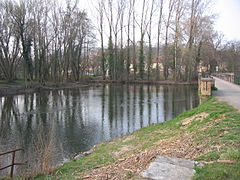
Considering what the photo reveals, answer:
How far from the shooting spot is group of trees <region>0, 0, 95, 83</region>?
3431 cm

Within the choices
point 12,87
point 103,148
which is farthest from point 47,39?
point 103,148

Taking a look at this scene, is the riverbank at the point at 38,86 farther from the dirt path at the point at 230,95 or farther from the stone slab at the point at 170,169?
the stone slab at the point at 170,169

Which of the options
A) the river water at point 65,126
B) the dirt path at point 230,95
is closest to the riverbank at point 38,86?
the river water at point 65,126

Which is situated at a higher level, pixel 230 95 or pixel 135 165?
pixel 230 95

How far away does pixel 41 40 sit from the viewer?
3866cm

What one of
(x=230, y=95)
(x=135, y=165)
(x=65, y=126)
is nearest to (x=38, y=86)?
(x=65, y=126)

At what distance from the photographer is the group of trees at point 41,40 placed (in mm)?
34312

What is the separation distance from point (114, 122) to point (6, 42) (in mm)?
29093

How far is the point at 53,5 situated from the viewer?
40719 mm

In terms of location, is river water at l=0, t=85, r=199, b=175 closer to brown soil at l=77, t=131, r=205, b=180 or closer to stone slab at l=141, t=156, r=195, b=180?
brown soil at l=77, t=131, r=205, b=180

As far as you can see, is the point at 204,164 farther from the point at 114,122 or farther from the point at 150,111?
the point at 150,111

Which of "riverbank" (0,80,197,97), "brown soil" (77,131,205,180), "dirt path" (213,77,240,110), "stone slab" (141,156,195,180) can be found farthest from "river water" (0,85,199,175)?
"riverbank" (0,80,197,97)

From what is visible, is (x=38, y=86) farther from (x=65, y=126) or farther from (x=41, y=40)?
(x=65, y=126)

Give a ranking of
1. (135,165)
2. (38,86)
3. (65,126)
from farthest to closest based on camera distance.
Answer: (38,86), (65,126), (135,165)
